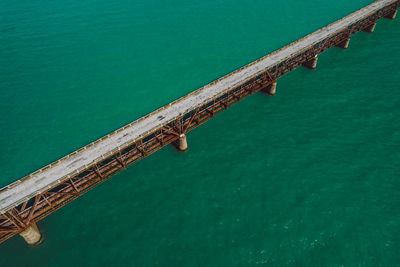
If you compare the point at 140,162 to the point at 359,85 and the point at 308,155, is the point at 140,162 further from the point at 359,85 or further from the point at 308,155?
the point at 359,85

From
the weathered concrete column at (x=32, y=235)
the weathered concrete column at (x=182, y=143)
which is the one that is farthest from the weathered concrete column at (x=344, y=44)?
the weathered concrete column at (x=32, y=235)

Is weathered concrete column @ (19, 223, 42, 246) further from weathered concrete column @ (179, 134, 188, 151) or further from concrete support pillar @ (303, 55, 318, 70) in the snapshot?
concrete support pillar @ (303, 55, 318, 70)

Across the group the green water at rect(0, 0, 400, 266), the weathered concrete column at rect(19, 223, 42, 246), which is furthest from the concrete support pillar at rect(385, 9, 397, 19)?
the weathered concrete column at rect(19, 223, 42, 246)

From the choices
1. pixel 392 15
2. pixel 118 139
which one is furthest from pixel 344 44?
pixel 118 139

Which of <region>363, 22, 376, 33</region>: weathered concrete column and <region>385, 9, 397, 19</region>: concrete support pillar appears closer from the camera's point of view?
<region>363, 22, 376, 33</region>: weathered concrete column

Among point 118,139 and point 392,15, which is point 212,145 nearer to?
point 118,139

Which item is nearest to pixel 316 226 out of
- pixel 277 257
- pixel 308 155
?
pixel 277 257

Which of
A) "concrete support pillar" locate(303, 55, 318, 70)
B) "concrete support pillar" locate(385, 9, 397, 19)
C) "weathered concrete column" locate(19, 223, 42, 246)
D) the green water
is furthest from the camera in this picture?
"concrete support pillar" locate(385, 9, 397, 19)
